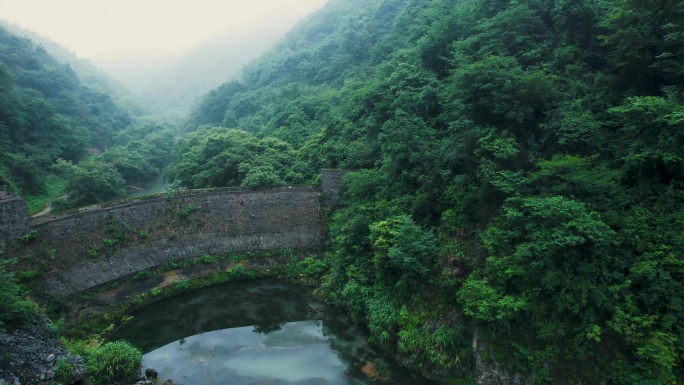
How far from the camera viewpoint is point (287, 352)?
13.8 metres

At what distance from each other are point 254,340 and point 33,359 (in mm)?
6774

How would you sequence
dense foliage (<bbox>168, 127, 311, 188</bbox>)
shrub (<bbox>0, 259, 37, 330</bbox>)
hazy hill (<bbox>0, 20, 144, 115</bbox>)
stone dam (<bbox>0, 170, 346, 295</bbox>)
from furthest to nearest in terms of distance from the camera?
hazy hill (<bbox>0, 20, 144, 115</bbox>)
dense foliage (<bbox>168, 127, 311, 188</bbox>)
stone dam (<bbox>0, 170, 346, 295</bbox>)
shrub (<bbox>0, 259, 37, 330</bbox>)

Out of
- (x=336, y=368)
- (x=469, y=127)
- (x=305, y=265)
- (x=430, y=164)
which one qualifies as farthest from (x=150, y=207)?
(x=469, y=127)

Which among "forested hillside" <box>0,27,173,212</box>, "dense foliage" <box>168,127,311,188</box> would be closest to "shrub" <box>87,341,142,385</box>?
"dense foliage" <box>168,127,311,188</box>

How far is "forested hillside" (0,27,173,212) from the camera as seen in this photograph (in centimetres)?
2398

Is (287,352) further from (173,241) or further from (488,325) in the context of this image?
(173,241)

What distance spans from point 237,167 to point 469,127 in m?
13.6

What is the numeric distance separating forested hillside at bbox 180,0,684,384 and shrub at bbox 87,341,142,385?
742 cm

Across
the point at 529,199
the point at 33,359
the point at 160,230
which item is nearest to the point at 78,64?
the point at 160,230

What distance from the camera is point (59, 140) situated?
98.3 ft

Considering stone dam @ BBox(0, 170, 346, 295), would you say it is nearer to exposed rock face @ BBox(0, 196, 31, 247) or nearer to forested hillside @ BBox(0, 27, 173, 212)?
exposed rock face @ BBox(0, 196, 31, 247)

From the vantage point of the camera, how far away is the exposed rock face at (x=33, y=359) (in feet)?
29.2

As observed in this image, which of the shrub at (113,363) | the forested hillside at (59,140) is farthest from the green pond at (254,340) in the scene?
the forested hillside at (59,140)

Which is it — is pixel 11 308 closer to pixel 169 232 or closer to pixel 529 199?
Answer: pixel 169 232
